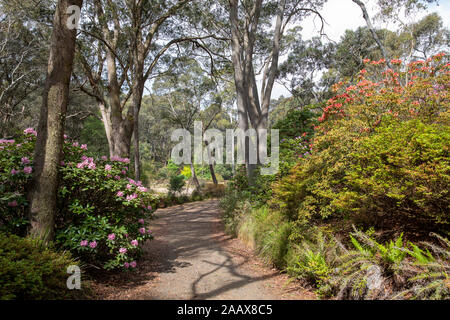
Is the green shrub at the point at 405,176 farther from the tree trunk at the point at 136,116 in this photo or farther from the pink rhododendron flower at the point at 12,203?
the tree trunk at the point at 136,116

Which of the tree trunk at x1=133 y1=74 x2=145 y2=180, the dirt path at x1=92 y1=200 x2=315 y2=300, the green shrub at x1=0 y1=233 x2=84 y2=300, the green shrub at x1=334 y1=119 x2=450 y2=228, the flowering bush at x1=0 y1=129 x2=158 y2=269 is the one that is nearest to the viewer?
the green shrub at x1=0 y1=233 x2=84 y2=300

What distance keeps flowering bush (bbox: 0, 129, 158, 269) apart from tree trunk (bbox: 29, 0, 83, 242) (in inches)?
5.2

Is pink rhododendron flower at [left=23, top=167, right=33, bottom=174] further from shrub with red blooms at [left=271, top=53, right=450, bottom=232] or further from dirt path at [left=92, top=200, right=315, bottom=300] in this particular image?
shrub with red blooms at [left=271, top=53, right=450, bottom=232]

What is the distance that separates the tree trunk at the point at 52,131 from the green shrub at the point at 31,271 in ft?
1.40

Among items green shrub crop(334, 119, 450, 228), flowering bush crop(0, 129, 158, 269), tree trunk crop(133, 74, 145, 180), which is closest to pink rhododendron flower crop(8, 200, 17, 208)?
flowering bush crop(0, 129, 158, 269)

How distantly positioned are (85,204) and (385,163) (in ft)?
14.7

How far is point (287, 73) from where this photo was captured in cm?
2488

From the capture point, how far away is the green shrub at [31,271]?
102 inches

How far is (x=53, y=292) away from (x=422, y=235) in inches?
178

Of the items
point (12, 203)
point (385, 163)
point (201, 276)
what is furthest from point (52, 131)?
point (385, 163)

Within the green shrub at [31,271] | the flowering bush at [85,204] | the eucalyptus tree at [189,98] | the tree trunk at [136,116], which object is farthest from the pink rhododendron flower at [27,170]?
the eucalyptus tree at [189,98]

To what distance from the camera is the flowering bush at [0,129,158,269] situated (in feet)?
12.2

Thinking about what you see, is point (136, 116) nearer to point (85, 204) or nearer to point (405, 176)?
point (85, 204)

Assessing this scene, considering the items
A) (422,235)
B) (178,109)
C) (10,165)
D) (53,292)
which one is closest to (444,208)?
(422,235)
